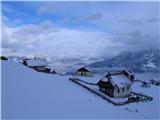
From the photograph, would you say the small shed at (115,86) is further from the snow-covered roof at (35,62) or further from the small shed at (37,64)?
the snow-covered roof at (35,62)

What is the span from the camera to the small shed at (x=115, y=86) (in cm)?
5316

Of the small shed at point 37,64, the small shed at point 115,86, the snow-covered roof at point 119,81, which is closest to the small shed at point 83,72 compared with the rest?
the small shed at point 37,64

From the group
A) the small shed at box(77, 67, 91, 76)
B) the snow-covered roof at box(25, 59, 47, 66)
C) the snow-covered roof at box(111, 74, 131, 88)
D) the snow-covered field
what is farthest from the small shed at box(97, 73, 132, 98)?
the snow-covered roof at box(25, 59, 47, 66)

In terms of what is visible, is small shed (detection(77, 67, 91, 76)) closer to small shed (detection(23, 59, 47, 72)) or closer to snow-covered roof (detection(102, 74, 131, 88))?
small shed (detection(23, 59, 47, 72))

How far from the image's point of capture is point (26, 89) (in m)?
31.8

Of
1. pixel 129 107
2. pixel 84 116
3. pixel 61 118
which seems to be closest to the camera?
pixel 61 118

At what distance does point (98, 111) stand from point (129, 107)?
11.3m

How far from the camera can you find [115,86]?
5288 cm

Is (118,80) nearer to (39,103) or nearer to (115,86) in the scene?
(115,86)

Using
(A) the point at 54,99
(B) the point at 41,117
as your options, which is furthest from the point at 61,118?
(A) the point at 54,99

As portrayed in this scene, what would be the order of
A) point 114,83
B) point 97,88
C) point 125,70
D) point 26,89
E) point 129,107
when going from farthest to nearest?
point 125,70 < point 97,88 < point 114,83 < point 129,107 < point 26,89

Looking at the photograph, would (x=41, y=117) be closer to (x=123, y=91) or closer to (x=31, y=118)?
(x=31, y=118)

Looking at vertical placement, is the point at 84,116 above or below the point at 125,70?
below

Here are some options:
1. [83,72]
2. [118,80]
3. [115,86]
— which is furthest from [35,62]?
[115,86]
